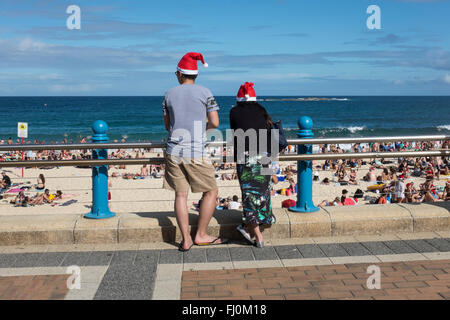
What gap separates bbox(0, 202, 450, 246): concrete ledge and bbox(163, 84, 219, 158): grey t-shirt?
916 mm

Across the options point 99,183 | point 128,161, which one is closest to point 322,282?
point 128,161

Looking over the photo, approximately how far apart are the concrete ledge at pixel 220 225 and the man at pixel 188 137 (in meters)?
0.44

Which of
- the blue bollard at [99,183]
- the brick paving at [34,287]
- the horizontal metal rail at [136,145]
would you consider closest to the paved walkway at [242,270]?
the brick paving at [34,287]

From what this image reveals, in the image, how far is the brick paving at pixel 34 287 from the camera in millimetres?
3771

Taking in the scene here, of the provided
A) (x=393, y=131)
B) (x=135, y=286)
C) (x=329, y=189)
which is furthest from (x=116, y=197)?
(x=393, y=131)

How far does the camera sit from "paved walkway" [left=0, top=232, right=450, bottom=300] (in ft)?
12.5

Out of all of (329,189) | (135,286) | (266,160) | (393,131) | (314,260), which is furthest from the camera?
(393,131)

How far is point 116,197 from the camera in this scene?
15820 mm

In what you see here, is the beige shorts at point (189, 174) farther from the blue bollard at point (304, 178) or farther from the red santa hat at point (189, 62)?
the blue bollard at point (304, 178)

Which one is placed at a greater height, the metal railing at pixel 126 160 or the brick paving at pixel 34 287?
the metal railing at pixel 126 160

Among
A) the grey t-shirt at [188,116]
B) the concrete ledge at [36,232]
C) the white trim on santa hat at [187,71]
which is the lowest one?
the concrete ledge at [36,232]

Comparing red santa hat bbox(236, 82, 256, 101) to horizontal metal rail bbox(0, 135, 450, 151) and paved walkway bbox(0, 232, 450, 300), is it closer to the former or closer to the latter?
horizontal metal rail bbox(0, 135, 450, 151)
